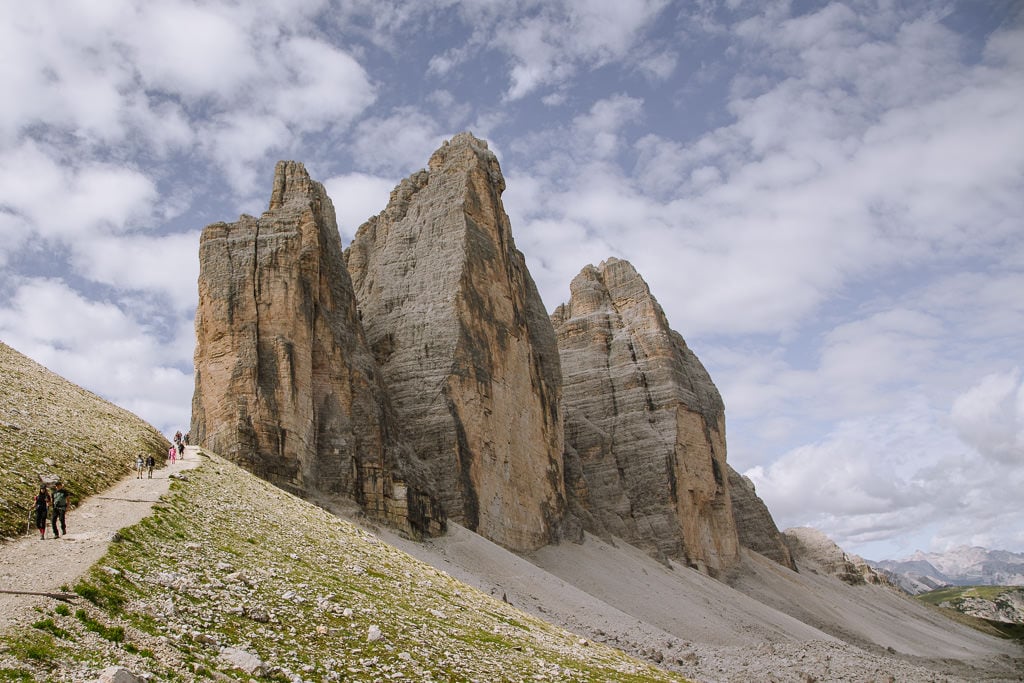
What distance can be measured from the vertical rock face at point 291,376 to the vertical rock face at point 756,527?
201 feet

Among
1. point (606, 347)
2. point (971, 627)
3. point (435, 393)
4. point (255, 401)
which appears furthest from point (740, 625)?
point (971, 627)

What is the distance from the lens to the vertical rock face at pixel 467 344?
5519 centimetres

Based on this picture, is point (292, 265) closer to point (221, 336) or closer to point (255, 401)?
point (221, 336)

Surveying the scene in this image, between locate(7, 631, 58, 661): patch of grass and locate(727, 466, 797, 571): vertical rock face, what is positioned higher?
locate(727, 466, 797, 571): vertical rock face

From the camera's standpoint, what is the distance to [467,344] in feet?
192

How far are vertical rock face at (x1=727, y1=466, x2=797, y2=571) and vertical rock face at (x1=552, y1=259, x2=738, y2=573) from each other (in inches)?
429

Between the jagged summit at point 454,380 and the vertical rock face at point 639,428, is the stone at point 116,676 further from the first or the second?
the vertical rock face at point 639,428

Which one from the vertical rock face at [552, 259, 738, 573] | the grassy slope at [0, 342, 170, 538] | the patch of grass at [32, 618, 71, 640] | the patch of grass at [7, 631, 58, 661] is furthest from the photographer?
the vertical rock face at [552, 259, 738, 573]

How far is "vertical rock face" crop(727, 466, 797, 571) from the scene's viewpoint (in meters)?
98.1

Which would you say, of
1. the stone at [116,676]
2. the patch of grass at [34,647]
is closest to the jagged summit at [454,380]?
the patch of grass at [34,647]

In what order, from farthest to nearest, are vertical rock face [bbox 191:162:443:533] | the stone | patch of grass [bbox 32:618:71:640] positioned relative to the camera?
1. vertical rock face [bbox 191:162:443:533]
2. patch of grass [bbox 32:618:71:640]
3. the stone

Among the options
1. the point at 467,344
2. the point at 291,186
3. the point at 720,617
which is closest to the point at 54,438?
the point at 291,186

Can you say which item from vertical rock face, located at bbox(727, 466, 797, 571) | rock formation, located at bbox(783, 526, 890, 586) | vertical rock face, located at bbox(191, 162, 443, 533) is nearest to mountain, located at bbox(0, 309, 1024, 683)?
vertical rock face, located at bbox(191, 162, 443, 533)

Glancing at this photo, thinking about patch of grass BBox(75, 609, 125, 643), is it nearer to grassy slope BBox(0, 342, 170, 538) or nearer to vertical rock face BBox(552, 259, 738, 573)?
grassy slope BBox(0, 342, 170, 538)
